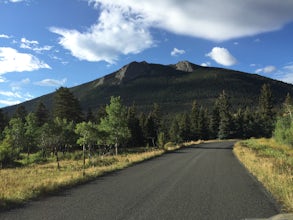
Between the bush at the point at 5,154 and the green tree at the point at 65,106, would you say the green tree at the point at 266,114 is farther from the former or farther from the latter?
the bush at the point at 5,154

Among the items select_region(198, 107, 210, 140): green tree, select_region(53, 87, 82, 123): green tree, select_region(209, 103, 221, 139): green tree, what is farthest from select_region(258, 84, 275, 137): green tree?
select_region(53, 87, 82, 123): green tree

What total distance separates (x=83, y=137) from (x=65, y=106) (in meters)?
31.5

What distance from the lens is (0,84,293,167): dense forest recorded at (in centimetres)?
4704

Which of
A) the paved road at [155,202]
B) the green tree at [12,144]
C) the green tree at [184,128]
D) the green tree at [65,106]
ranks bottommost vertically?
the paved road at [155,202]

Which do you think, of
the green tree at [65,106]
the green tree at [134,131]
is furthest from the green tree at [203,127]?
the green tree at [65,106]

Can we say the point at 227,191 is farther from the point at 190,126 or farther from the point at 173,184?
the point at 190,126

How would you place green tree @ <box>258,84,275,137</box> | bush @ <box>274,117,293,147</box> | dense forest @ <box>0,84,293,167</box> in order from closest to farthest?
dense forest @ <box>0,84,293,167</box>, bush @ <box>274,117,293,147</box>, green tree @ <box>258,84,275,137</box>

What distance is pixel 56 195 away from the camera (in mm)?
12125

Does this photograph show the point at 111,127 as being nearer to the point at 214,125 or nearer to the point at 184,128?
the point at 184,128

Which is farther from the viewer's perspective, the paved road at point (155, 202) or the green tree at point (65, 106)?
the green tree at point (65, 106)

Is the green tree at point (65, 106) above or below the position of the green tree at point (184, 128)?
above

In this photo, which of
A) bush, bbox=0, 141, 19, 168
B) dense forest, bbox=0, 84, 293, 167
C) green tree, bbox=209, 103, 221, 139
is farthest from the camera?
green tree, bbox=209, 103, 221, 139

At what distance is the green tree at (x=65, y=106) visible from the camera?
232ft

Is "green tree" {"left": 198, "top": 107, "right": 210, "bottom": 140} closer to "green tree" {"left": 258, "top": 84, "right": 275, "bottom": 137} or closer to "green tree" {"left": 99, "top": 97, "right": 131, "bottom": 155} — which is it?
"green tree" {"left": 258, "top": 84, "right": 275, "bottom": 137}
